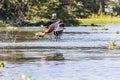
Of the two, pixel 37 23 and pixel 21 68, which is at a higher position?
pixel 21 68

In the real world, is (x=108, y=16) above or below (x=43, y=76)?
below

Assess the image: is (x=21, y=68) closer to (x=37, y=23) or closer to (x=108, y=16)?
(x=37, y=23)

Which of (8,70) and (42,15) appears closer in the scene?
(8,70)

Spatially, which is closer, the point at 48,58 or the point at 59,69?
the point at 59,69

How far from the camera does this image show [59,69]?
21.1m

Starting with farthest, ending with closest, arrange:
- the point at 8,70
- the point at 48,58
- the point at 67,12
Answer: the point at 67,12 < the point at 48,58 < the point at 8,70

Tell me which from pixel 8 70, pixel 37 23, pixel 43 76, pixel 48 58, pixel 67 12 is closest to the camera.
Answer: pixel 43 76

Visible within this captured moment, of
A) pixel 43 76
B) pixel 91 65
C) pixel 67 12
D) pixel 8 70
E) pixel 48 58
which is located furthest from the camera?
pixel 67 12

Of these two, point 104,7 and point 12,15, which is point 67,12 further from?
point 104,7

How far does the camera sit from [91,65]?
22578 millimetres

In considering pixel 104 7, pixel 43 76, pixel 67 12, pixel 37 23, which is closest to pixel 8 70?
pixel 43 76

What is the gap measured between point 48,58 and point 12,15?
78.8 m

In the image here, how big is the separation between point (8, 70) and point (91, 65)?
3609 millimetres

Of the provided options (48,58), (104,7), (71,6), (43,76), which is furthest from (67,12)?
(43,76)
